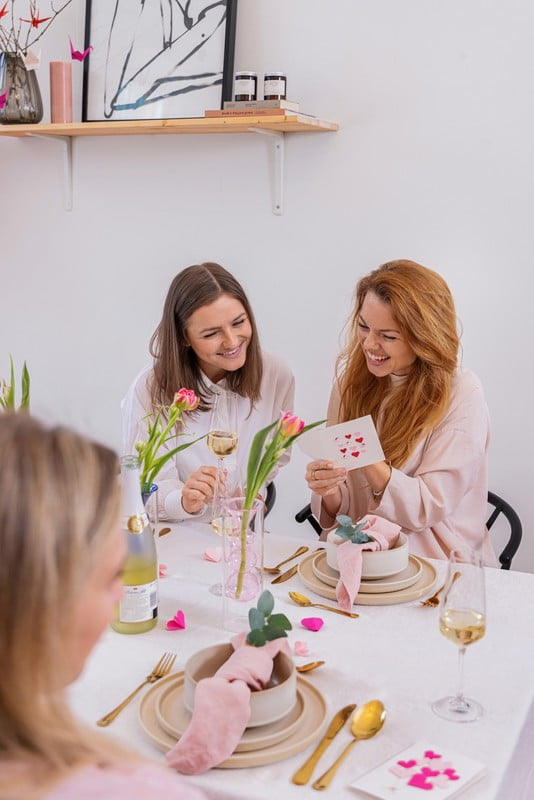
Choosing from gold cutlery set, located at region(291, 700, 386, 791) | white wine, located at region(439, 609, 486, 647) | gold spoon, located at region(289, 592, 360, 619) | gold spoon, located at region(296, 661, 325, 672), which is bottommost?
gold spoon, located at region(289, 592, 360, 619)

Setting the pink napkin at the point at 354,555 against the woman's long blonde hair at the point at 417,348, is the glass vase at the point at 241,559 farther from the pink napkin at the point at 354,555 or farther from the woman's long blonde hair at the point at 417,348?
the woman's long blonde hair at the point at 417,348

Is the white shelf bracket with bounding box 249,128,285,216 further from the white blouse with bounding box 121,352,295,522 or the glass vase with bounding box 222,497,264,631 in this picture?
the glass vase with bounding box 222,497,264,631

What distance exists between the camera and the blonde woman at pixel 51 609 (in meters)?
0.73

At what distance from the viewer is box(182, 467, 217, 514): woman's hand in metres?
2.03

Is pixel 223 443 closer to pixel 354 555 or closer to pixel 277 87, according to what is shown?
pixel 354 555

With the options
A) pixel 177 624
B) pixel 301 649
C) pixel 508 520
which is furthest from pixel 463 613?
pixel 508 520

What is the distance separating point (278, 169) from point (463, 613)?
6.75 feet

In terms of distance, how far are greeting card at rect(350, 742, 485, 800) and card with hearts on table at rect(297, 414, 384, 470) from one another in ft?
2.52

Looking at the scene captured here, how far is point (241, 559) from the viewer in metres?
1.61

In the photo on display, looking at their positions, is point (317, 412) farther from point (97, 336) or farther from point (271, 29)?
point (271, 29)

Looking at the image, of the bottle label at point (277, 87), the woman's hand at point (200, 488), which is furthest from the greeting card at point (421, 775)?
the bottle label at point (277, 87)

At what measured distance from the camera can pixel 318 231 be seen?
3066mm

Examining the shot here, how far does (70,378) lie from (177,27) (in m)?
1.38

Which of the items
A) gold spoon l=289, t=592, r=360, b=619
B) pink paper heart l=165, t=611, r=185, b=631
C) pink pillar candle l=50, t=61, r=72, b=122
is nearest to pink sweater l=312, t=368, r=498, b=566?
gold spoon l=289, t=592, r=360, b=619
